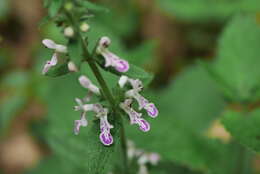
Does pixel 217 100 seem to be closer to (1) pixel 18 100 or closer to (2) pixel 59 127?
(2) pixel 59 127

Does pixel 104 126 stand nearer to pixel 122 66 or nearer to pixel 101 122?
pixel 101 122

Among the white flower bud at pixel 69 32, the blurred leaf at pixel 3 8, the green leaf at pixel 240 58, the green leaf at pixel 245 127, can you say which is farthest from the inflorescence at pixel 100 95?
the blurred leaf at pixel 3 8

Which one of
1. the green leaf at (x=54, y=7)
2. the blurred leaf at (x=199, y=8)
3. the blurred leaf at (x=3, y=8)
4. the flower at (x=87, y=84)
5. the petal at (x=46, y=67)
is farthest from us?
the blurred leaf at (x=3, y=8)

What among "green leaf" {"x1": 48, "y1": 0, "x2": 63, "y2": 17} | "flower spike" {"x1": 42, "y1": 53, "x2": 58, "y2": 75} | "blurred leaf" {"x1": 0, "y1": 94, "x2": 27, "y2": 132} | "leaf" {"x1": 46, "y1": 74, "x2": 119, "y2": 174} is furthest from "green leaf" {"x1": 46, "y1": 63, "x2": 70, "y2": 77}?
"blurred leaf" {"x1": 0, "y1": 94, "x2": 27, "y2": 132}

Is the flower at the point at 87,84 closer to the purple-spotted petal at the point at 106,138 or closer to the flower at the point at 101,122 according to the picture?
the flower at the point at 101,122

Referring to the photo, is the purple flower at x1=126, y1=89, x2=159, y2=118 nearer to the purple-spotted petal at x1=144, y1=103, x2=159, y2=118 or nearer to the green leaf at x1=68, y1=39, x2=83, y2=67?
the purple-spotted petal at x1=144, y1=103, x2=159, y2=118

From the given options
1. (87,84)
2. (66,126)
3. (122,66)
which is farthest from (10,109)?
(122,66)
